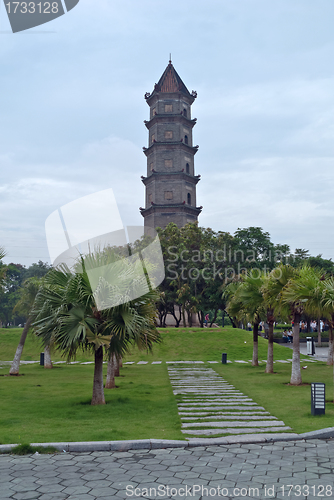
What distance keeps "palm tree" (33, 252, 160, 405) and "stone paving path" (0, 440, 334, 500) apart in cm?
412

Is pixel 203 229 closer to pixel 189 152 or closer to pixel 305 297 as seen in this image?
pixel 189 152

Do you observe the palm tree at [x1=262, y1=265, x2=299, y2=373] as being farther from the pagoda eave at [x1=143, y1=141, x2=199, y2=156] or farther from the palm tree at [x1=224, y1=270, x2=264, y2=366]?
the pagoda eave at [x1=143, y1=141, x2=199, y2=156]

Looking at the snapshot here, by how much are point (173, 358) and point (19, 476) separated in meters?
22.4

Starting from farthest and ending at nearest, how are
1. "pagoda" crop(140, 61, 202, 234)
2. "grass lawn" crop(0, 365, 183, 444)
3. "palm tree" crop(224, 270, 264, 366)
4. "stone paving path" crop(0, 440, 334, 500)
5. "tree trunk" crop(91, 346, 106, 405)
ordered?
"pagoda" crop(140, 61, 202, 234) → "palm tree" crop(224, 270, 264, 366) → "tree trunk" crop(91, 346, 106, 405) → "grass lawn" crop(0, 365, 183, 444) → "stone paving path" crop(0, 440, 334, 500)

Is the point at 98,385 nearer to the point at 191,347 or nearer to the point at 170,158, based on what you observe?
the point at 191,347

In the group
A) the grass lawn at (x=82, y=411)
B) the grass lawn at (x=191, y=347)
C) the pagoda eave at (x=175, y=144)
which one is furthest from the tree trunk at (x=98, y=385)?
the pagoda eave at (x=175, y=144)

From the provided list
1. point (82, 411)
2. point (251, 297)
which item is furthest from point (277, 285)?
point (82, 411)

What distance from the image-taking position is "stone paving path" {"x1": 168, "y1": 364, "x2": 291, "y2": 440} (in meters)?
8.55

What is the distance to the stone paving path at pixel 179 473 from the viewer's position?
17.3 feet

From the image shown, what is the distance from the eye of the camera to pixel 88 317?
36.8 ft

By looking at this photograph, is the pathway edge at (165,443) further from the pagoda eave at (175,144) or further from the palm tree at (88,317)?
the pagoda eave at (175,144)

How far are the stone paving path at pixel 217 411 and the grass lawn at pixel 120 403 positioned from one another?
1.00 feet

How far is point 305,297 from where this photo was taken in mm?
12336

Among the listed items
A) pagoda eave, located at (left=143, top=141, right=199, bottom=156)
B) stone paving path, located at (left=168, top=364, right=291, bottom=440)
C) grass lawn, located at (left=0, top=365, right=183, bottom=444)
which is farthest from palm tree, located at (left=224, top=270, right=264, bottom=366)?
pagoda eave, located at (left=143, top=141, right=199, bottom=156)
